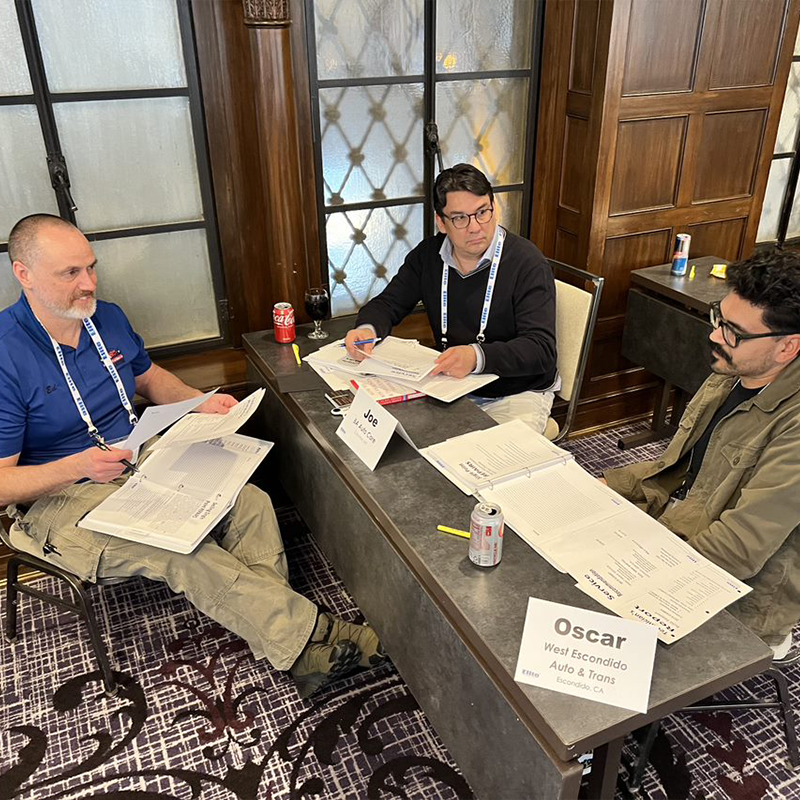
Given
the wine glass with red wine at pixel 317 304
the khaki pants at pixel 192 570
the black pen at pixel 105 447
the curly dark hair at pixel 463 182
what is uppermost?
the curly dark hair at pixel 463 182

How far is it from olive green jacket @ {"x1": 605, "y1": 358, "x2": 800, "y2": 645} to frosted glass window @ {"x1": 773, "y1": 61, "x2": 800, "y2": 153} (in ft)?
7.56

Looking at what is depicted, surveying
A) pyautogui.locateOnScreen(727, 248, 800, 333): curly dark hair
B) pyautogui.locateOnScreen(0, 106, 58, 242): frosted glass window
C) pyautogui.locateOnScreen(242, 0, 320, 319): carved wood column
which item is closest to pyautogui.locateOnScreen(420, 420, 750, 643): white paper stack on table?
pyautogui.locateOnScreen(727, 248, 800, 333): curly dark hair

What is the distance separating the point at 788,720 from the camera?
1.84m

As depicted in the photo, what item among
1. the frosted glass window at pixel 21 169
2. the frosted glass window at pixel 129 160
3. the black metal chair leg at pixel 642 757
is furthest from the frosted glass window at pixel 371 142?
the black metal chair leg at pixel 642 757

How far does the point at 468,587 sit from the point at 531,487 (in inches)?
13.4

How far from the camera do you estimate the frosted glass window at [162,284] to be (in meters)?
2.57

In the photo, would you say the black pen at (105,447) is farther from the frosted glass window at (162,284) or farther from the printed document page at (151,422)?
the frosted glass window at (162,284)

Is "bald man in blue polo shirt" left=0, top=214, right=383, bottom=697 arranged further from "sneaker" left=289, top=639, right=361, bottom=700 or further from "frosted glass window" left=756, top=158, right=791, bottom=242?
"frosted glass window" left=756, top=158, right=791, bottom=242

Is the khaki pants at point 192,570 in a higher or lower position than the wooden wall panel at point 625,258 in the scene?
lower

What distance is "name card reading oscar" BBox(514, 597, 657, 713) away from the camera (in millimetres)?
1216

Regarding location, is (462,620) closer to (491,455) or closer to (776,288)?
(491,455)

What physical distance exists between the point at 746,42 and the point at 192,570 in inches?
106

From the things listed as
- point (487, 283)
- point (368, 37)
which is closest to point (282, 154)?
point (368, 37)

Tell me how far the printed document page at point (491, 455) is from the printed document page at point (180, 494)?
1.87ft
